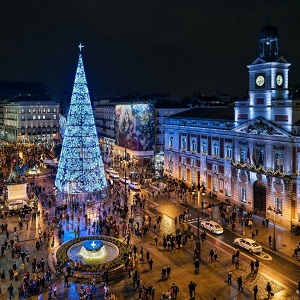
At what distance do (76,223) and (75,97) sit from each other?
1624 centimetres

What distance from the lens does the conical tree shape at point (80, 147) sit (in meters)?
49.0

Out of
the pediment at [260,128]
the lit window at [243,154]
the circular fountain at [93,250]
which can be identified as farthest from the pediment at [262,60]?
the circular fountain at [93,250]

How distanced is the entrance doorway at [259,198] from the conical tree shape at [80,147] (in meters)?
20.1

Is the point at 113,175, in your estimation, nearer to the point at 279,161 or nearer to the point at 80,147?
the point at 80,147

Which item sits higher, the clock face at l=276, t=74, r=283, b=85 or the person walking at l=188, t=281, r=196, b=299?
the clock face at l=276, t=74, r=283, b=85

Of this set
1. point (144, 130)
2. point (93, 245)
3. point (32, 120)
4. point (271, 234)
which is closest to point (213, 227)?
point (271, 234)

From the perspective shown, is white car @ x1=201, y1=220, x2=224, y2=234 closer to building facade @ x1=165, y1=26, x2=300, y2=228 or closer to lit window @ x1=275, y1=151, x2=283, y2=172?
building facade @ x1=165, y1=26, x2=300, y2=228

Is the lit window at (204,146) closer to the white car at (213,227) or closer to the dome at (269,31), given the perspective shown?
the dome at (269,31)

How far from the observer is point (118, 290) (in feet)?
90.0

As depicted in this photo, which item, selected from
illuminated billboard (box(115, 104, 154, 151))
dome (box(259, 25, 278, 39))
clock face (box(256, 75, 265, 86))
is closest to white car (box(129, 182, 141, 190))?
illuminated billboard (box(115, 104, 154, 151))

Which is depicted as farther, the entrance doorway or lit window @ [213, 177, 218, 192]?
lit window @ [213, 177, 218, 192]

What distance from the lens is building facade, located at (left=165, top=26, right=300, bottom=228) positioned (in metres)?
41.3

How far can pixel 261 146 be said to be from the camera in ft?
148

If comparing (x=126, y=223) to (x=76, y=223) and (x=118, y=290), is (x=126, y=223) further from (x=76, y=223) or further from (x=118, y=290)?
(x=118, y=290)
